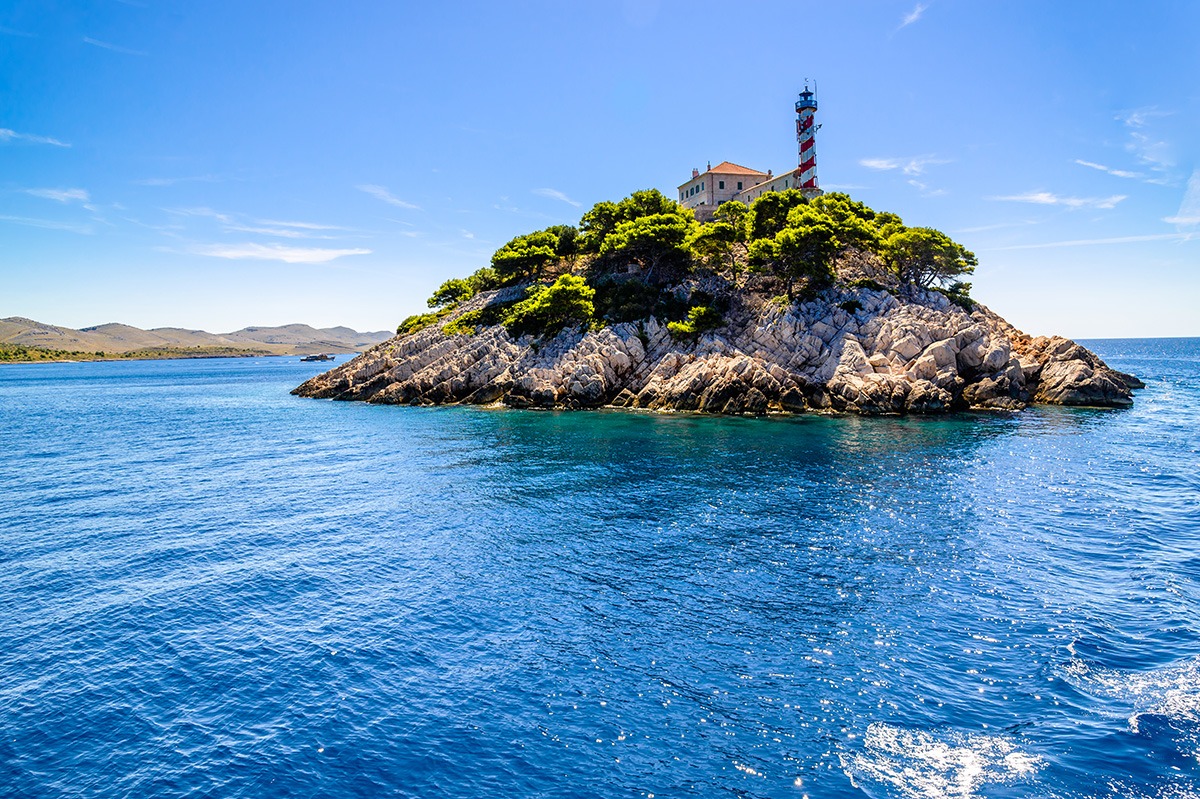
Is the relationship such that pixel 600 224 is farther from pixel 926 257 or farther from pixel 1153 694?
pixel 1153 694

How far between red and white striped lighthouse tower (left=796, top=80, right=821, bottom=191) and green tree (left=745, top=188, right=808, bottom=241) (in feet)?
62.2

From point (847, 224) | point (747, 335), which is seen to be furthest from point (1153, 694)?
point (847, 224)

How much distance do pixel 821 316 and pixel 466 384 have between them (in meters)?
44.4

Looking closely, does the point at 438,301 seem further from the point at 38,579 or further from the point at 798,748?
the point at 798,748

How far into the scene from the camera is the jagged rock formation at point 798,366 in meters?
59.9

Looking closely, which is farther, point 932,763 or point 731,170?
point 731,170

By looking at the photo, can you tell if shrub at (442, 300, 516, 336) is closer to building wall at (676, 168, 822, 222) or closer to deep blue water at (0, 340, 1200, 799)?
building wall at (676, 168, 822, 222)

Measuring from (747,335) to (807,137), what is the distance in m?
45.0

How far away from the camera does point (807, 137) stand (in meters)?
93.6

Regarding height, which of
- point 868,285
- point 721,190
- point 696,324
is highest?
point 721,190

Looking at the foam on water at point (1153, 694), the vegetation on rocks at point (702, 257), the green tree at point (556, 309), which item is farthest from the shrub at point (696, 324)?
the foam on water at point (1153, 694)

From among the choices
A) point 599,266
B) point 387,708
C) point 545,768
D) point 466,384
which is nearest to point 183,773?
point 387,708

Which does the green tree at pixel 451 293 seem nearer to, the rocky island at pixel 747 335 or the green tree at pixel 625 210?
the rocky island at pixel 747 335

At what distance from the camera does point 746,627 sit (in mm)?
18078
